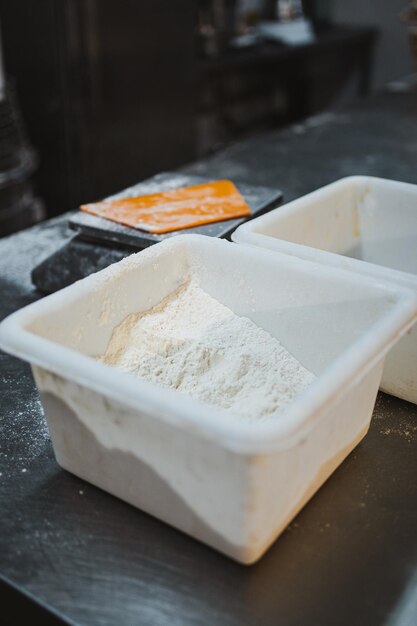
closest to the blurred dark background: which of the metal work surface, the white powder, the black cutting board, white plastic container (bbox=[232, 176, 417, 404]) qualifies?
the black cutting board

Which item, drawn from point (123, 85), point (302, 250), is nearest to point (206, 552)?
point (302, 250)

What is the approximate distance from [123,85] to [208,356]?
2633mm

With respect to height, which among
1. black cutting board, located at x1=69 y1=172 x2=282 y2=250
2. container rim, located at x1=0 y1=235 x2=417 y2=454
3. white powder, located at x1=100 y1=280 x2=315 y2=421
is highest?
container rim, located at x1=0 y1=235 x2=417 y2=454

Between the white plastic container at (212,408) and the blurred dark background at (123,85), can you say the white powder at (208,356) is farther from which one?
the blurred dark background at (123,85)

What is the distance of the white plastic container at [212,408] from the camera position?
2.03 ft

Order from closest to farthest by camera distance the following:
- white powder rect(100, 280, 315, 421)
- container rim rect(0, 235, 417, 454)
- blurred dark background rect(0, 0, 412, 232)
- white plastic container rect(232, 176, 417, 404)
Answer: container rim rect(0, 235, 417, 454)
white powder rect(100, 280, 315, 421)
white plastic container rect(232, 176, 417, 404)
blurred dark background rect(0, 0, 412, 232)

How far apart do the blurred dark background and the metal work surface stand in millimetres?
1873

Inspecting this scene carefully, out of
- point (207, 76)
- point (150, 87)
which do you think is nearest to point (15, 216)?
point (150, 87)

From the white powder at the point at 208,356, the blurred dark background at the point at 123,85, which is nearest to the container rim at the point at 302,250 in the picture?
the white powder at the point at 208,356

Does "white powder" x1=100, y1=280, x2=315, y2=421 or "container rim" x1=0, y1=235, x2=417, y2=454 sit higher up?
"container rim" x1=0, y1=235, x2=417, y2=454

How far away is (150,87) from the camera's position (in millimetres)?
3330

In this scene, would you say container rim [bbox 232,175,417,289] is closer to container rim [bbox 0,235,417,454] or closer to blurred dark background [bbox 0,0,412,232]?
container rim [bbox 0,235,417,454]

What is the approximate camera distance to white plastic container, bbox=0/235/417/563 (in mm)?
618

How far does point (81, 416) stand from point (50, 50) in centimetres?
258
